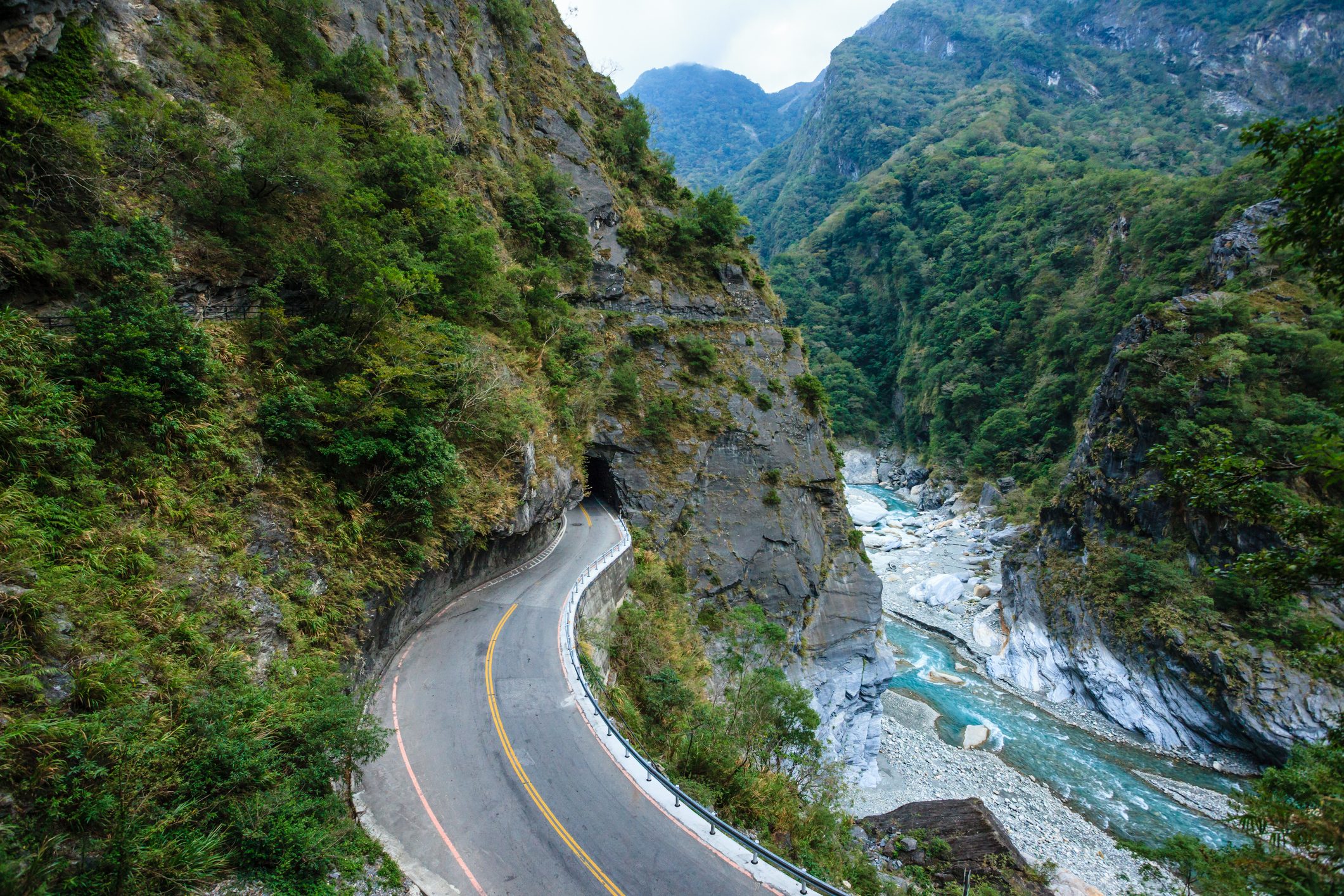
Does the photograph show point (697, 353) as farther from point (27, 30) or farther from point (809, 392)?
point (27, 30)

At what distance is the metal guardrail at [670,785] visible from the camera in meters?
7.64

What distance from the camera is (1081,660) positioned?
101ft

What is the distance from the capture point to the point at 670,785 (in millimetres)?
9141

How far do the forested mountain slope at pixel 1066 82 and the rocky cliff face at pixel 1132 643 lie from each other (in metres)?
71.9

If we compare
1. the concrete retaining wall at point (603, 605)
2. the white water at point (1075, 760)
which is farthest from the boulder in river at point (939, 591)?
the concrete retaining wall at point (603, 605)

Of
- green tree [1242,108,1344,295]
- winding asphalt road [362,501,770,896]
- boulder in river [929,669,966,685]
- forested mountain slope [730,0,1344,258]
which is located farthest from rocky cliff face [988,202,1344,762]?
forested mountain slope [730,0,1344,258]

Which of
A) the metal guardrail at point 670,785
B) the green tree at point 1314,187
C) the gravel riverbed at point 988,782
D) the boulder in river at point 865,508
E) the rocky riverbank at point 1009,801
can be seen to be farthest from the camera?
the boulder in river at point 865,508

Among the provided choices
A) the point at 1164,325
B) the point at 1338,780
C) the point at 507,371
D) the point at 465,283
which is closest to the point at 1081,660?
the point at 1164,325

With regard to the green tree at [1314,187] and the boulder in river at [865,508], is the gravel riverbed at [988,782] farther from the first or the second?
the green tree at [1314,187]

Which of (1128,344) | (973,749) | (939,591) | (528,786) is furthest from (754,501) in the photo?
(1128,344)

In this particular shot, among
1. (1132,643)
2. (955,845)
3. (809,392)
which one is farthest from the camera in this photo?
(809,392)

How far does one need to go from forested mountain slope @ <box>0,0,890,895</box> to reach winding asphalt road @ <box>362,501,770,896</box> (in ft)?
3.27

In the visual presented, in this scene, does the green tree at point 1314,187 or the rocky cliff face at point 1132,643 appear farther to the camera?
the rocky cliff face at point 1132,643

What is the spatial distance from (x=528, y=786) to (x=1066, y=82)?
17265 cm
